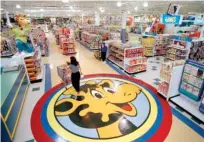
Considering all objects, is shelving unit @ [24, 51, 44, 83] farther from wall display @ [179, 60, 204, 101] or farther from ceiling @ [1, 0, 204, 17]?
ceiling @ [1, 0, 204, 17]

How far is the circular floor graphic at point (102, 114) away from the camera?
357cm

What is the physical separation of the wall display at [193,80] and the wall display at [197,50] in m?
4.46

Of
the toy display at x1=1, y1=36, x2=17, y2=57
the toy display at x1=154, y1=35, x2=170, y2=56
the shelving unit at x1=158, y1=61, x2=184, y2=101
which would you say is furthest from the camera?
the toy display at x1=1, y1=36, x2=17, y2=57

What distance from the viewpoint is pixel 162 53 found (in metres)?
10.4

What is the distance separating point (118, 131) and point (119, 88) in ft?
7.48

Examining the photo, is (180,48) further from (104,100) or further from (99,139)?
(99,139)

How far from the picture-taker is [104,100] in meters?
4.98

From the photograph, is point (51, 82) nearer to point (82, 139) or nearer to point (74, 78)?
point (74, 78)

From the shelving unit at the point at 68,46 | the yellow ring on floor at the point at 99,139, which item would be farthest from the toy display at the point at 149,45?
the yellow ring on floor at the point at 99,139

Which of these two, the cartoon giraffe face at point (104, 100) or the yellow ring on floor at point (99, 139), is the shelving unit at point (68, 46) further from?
the yellow ring on floor at point (99, 139)

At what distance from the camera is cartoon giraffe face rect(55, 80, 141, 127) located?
14.4ft

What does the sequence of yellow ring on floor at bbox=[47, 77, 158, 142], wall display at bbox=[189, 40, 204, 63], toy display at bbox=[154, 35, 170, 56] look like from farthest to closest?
toy display at bbox=[154, 35, 170, 56] → wall display at bbox=[189, 40, 204, 63] → yellow ring on floor at bbox=[47, 77, 158, 142]

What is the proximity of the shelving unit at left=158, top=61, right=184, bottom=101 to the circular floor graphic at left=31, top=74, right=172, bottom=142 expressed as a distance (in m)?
0.33

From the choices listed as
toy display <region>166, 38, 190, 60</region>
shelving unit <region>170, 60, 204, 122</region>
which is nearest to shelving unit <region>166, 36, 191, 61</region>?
toy display <region>166, 38, 190, 60</region>
